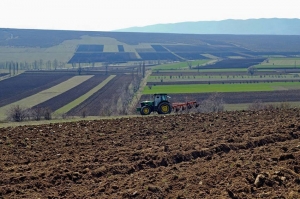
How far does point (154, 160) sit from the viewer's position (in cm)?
1530

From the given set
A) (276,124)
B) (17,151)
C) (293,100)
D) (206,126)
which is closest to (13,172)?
(17,151)

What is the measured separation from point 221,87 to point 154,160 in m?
60.3

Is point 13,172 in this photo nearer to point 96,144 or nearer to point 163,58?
point 96,144

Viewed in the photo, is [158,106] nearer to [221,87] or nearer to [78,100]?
[78,100]

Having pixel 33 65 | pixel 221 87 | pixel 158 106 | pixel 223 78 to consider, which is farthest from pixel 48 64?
pixel 158 106

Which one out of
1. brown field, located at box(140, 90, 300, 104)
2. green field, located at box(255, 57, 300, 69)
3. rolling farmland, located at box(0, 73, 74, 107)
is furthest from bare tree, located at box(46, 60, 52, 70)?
brown field, located at box(140, 90, 300, 104)

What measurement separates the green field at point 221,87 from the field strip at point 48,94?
16.2 meters

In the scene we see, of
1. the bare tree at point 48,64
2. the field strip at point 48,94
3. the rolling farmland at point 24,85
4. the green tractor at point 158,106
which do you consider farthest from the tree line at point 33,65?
the green tractor at point 158,106

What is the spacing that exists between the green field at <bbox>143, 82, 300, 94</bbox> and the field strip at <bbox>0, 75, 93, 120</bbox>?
1618 cm

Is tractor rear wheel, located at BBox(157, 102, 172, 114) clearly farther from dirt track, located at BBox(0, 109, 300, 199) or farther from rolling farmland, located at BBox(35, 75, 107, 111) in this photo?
rolling farmland, located at BBox(35, 75, 107, 111)

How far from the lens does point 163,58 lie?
16500cm

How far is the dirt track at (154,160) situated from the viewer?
1214 centimetres

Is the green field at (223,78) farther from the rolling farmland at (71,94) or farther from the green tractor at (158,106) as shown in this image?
the green tractor at (158,106)

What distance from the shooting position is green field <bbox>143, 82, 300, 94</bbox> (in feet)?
225
